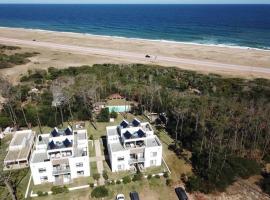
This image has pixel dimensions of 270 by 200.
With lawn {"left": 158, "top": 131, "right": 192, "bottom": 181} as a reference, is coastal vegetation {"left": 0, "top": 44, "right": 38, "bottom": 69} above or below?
above

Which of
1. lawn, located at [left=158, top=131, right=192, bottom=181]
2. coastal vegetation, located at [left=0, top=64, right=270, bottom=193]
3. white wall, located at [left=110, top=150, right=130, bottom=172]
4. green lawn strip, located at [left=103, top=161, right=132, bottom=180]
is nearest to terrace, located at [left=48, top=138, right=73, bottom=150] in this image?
white wall, located at [left=110, top=150, right=130, bottom=172]

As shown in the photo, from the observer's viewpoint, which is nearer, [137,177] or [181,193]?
[181,193]

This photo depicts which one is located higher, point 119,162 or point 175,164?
point 119,162

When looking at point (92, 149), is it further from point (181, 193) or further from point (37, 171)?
point (181, 193)

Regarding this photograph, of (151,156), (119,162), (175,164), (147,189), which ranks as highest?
(151,156)

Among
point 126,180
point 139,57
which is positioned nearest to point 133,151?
point 126,180

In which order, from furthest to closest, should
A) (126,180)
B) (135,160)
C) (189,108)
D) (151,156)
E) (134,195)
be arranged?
(189,108) < (151,156) < (135,160) < (126,180) < (134,195)

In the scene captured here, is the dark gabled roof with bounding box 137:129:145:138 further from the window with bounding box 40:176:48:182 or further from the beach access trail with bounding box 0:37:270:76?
the beach access trail with bounding box 0:37:270:76
